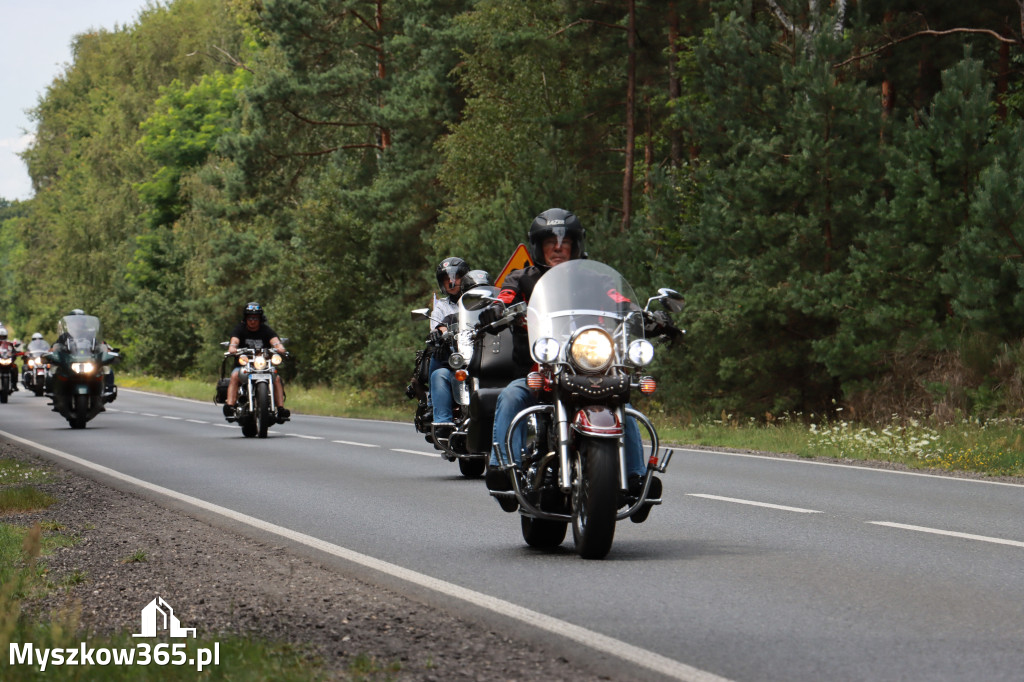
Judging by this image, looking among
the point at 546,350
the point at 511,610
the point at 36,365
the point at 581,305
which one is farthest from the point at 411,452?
the point at 36,365

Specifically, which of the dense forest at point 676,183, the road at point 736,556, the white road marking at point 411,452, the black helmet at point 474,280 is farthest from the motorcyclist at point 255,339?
the black helmet at point 474,280

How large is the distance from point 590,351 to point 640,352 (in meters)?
0.30

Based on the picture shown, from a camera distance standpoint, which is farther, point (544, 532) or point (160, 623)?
point (544, 532)

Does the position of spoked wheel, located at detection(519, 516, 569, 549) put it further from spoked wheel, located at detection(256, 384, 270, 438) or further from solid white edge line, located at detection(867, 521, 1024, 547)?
spoked wheel, located at detection(256, 384, 270, 438)

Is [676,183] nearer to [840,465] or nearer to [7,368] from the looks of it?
[840,465]

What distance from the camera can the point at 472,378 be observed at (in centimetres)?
1434

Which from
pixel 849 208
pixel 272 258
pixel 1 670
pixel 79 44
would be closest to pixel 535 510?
pixel 1 670

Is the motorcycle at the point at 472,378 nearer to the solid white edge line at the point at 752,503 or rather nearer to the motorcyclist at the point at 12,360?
the solid white edge line at the point at 752,503

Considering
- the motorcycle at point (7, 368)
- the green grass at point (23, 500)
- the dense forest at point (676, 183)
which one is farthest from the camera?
the motorcycle at point (7, 368)

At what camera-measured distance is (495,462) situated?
29.1ft

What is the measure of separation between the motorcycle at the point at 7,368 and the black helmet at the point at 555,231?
115 ft

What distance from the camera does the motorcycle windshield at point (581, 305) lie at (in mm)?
8484

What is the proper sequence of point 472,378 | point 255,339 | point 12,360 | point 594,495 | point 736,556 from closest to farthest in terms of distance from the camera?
point 594,495 → point 736,556 → point 472,378 → point 255,339 → point 12,360

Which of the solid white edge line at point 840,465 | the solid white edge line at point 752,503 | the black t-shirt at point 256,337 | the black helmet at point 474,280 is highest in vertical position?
the black helmet at point 474,280
